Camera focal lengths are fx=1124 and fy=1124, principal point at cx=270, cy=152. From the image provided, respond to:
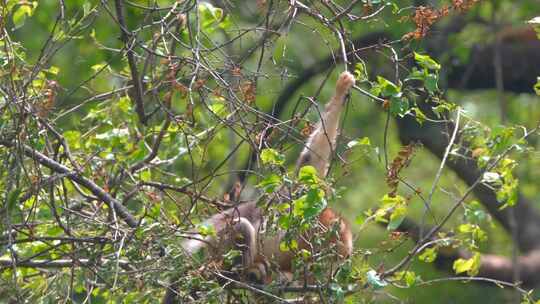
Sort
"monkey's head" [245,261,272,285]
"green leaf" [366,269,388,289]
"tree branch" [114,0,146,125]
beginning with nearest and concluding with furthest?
"green leaf" [366,269,388,289] → "tree branch" [114,0,146,125] → "monkey's head" [245,261,272,285]

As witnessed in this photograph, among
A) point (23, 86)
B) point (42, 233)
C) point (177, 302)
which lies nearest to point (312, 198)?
point (177, 302)

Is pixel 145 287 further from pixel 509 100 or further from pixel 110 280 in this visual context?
pixel 509 100

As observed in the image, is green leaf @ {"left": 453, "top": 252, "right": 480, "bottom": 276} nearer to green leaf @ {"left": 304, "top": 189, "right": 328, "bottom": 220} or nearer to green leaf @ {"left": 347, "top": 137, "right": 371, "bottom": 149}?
green leaf @ {"left": 347, "top": 137, "right": 371, "bottom": 149}

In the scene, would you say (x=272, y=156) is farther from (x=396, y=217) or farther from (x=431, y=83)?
(x=396, y=217)

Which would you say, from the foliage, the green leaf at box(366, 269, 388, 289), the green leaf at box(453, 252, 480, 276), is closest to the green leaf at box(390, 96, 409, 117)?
the foliage

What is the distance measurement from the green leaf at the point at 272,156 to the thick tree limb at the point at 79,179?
0.77 meters

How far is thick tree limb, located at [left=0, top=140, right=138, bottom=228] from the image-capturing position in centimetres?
443

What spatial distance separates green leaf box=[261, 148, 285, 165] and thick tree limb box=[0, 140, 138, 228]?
2.54 feet

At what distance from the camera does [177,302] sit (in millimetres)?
4660

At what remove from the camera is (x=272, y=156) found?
13.3 feet

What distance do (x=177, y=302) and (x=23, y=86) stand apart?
109 centimetres

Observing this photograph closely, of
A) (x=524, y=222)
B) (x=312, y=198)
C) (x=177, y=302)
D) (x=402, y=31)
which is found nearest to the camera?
(x=312, y=198)

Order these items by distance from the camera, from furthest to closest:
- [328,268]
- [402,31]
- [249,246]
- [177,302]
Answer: [402,31], [249,246], [177,302], [328,268]

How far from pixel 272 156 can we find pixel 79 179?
3.15 feet
